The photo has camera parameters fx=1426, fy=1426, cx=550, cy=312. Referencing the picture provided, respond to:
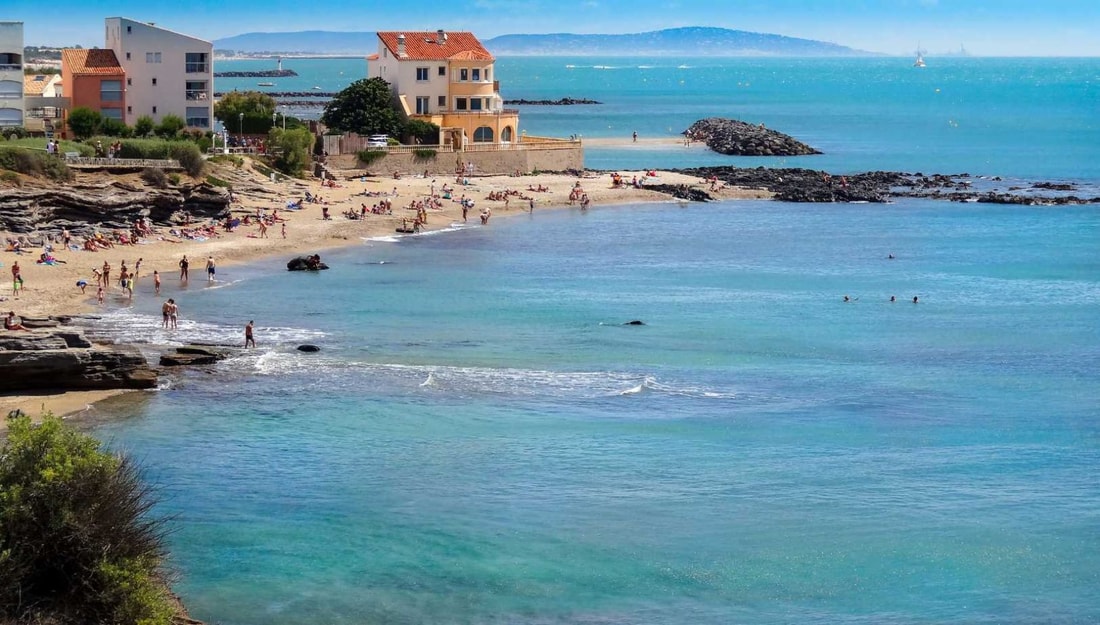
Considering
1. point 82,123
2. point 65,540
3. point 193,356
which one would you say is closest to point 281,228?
point 82,123

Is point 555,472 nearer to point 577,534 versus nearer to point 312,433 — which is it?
point 577,534

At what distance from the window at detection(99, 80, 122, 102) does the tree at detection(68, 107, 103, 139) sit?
3612 millimetres

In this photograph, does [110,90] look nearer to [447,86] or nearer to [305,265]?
[447,86]

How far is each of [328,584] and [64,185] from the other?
3883 cm

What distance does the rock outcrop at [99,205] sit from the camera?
2247 inches

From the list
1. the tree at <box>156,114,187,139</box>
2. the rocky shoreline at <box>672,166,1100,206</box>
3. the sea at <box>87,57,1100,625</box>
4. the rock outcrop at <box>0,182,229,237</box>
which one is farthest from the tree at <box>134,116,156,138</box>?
the rocky shoreline at <box>672,166,1100,206</box>

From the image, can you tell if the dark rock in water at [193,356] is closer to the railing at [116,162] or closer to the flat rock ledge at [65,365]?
the flat rock ledge at [65,365]

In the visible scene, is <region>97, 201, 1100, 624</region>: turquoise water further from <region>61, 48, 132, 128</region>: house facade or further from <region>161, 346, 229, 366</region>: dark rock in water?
<region>61, 48, 132, 128</region>: house facade

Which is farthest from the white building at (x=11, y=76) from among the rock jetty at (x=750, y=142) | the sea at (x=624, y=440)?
the rock jetty at (x=750, y=142)

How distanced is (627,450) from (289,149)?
4842 cm

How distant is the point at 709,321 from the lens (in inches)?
2003

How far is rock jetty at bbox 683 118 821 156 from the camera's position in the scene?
121 meters

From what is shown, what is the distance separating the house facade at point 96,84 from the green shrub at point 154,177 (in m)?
14.8

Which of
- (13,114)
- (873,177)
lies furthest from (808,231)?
(13,114)
